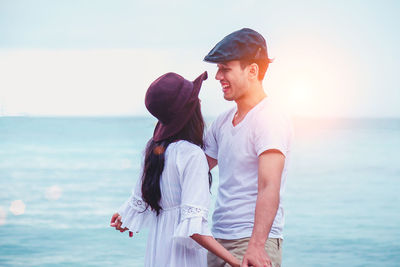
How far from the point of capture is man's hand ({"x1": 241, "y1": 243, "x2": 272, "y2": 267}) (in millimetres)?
2006

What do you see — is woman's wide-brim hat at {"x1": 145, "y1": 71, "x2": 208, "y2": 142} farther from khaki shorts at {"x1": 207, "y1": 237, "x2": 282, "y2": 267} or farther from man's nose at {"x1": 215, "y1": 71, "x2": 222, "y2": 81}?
khaki shorts at {"x1": 207, "y1": 237, "x2": 282, "y2": 267}

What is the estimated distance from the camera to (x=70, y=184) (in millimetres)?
16922

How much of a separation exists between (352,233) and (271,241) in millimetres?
9675

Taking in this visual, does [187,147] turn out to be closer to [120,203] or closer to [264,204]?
[264,204]

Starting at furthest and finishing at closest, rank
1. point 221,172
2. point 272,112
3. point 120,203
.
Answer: point 120,203 → point 221,172 → point 272,112

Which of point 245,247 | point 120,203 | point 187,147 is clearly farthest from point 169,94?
point 120,203

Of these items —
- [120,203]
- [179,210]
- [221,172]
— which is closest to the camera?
[179,210]

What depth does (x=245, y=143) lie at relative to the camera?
2.26 meters

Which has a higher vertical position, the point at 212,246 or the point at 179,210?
the point at 179,210

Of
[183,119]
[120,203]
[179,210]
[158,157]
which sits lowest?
[179,210]

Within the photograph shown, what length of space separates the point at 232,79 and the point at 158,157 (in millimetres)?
453

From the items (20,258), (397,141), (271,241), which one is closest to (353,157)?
(397,141)

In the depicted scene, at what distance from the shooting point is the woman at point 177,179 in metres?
1.98

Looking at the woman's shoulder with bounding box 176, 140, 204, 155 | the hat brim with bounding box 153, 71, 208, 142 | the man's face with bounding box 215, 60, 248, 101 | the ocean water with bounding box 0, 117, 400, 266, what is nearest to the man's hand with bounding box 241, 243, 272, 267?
the woman's shoulder with bounding box 176, 140, 204, 155
